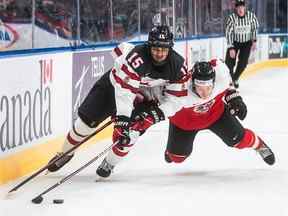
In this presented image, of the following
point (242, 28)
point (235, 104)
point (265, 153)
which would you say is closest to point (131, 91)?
point (235, 104)

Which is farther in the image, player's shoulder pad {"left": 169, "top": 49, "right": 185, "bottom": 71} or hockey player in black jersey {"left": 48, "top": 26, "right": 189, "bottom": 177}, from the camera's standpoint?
player's shoulder pad {"left": 169, "top": 49, "right": 185, "bottom": 71}

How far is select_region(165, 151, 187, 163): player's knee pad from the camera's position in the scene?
3967 millimetres

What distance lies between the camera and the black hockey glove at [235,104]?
3.65 m

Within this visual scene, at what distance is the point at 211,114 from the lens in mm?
3781

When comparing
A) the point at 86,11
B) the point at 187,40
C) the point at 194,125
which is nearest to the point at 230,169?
the point at 194,125

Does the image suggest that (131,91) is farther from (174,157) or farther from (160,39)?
(174,157)

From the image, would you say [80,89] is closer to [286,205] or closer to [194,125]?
[194,125]

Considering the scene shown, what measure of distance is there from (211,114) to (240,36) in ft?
14.8

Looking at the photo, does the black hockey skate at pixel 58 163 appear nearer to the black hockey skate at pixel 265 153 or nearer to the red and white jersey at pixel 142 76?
the red and white jersey at pixel 142 76

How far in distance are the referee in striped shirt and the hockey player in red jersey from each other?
4.23m

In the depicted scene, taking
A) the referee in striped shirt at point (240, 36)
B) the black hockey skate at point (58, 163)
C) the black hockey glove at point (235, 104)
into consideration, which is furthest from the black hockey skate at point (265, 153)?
the referee in striped shirt at point (240, 36)

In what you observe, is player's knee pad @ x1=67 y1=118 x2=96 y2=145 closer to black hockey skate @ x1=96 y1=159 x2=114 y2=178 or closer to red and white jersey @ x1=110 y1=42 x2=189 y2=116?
black hockey skate @ x1=96 y1=159 x2=114 y2=178

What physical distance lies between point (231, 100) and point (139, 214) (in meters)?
0.98

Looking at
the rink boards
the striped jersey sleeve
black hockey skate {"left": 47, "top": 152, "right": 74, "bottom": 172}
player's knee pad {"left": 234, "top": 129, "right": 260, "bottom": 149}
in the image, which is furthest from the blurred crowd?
player's knee pad {"left": 234, "top": 129, "right": 260, "bottom": 149}
